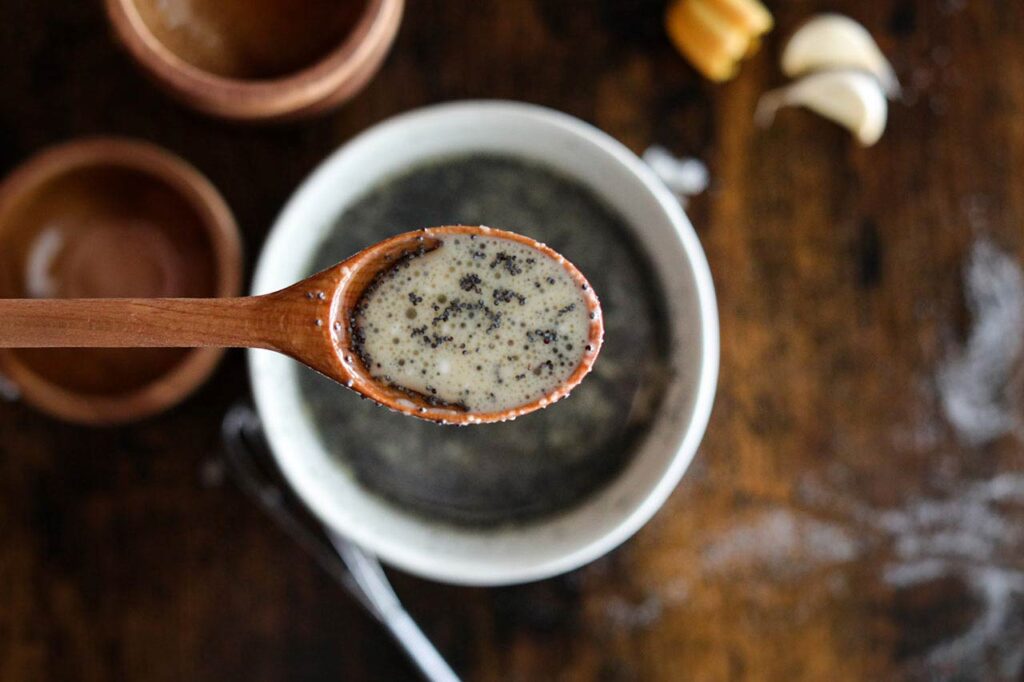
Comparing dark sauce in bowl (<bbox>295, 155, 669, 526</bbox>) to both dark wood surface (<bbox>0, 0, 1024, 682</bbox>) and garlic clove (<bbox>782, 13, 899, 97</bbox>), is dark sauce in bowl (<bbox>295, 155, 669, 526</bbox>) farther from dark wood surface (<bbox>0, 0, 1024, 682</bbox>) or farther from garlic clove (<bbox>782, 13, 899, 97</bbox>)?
garlic clove (<bbox>782, 13, 899, 97</bbox>)

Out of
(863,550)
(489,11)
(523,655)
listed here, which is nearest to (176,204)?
(489,11)

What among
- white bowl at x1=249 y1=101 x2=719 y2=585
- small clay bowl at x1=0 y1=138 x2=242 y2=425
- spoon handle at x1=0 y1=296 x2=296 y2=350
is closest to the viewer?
spoon handle at x1=0 y1=296 x2=296 y2=350

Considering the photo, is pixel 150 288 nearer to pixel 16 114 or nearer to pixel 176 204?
pixel 176 204

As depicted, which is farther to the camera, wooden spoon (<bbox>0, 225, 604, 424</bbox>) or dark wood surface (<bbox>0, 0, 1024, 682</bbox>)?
dark wood surface (<bbox>0, 0, 1024, 682</bbox>)

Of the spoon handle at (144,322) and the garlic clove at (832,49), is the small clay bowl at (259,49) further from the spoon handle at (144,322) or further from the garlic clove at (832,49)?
the garlic clove at (832,49)

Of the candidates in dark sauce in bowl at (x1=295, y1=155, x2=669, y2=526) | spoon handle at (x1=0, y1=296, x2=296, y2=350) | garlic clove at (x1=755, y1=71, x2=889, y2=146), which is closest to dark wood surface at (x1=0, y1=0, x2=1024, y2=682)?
garlic clove at (x1=755, y1=71, x2=889, y2=146)

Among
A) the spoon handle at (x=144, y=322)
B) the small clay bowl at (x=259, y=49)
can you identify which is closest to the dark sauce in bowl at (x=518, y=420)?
the small clay bowl at (x=259, y=49)
